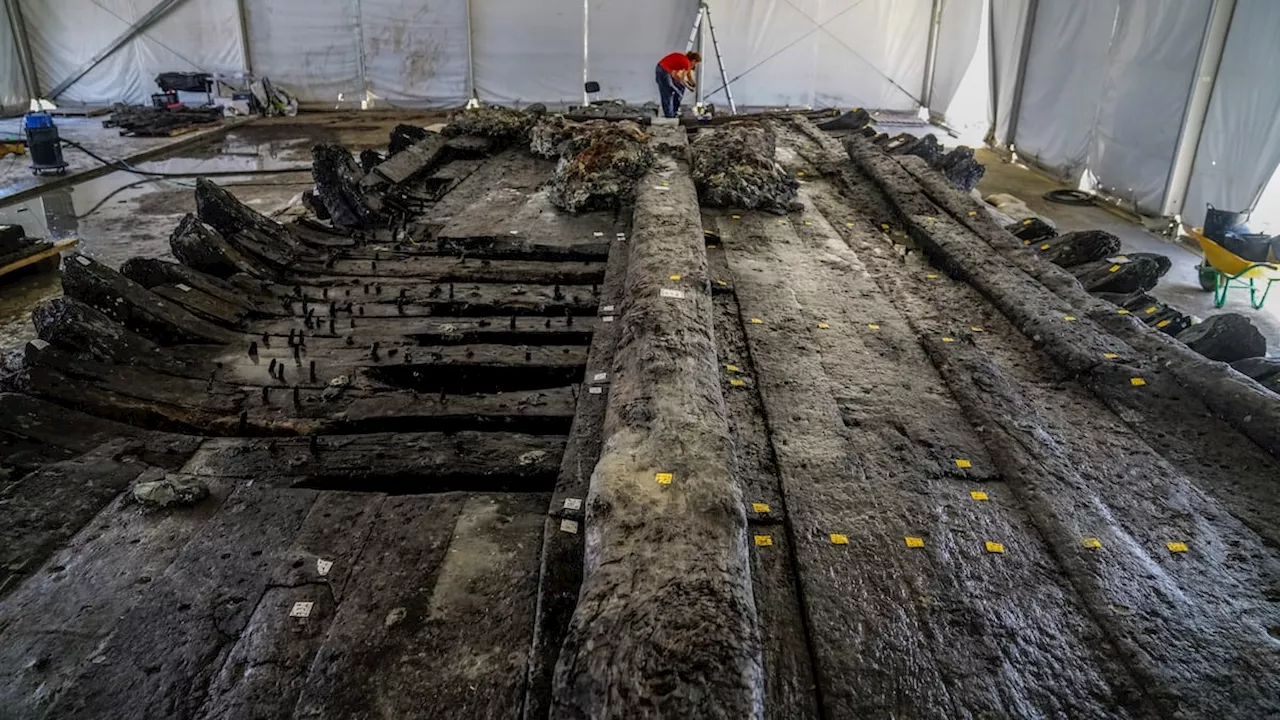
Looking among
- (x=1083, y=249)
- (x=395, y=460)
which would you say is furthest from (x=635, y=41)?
(x=395, y=460)

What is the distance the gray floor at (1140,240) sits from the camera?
7.60 metres

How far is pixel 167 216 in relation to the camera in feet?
32.7

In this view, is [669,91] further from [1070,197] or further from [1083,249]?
[1083,249]

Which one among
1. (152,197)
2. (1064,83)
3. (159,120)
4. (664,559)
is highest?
(1064,83)

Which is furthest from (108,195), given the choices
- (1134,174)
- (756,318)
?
(1134,174)

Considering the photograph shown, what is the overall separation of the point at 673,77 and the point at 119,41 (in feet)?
43.0

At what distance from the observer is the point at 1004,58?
1562 cm

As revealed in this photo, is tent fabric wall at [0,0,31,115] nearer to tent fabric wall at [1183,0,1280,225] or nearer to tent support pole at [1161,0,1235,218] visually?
tent support pole at [1161,0,1235,218]

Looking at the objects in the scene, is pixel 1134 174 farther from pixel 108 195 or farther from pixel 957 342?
pixel 108 195

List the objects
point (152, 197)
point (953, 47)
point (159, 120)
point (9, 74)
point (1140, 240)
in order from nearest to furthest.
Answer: point (1140, 240) < point (152, 197) < point (159, 120) < point (9, 74) < point (953, 47)

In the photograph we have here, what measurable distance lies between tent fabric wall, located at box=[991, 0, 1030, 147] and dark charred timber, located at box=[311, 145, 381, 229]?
508 inches

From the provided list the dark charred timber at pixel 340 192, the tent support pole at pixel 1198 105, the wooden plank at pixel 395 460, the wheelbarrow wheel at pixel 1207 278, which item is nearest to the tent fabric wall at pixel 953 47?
the tent support pole at pixel 1198 105

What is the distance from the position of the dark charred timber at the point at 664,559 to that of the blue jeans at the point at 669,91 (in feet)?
33.3

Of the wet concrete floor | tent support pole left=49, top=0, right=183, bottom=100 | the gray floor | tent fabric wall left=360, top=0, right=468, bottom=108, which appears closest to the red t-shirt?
the gray floor
